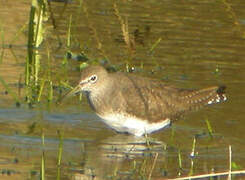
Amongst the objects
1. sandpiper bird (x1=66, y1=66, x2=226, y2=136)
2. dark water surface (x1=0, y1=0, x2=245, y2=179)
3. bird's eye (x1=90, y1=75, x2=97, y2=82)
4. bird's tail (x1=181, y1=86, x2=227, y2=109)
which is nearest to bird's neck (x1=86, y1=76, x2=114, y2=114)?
sandpiper bird (x1=66, y1=66, x2=226, y2=136)

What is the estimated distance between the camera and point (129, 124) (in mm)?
10289

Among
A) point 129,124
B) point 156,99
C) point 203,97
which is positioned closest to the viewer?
point 129,124

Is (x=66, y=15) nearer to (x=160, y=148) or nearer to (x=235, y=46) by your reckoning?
(x=235, y=46)

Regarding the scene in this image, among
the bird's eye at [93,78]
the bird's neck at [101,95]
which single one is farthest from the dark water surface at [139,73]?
the bird's eye at [93,78]

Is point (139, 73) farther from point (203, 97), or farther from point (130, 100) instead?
point (130, 100)

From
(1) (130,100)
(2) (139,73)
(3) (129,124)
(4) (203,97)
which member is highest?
(2) (139,73)

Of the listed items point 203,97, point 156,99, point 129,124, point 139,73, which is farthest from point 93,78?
point 139,73

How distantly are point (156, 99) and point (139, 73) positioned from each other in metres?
2.37

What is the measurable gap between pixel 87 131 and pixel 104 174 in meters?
1.63

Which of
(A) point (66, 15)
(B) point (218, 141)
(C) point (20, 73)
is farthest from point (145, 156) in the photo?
(A) point (66, 15)

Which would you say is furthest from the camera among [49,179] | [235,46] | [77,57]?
[235,46]

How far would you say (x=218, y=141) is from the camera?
1021 cm

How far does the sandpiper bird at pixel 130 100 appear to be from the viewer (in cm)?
1031

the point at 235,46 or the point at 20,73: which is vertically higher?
the point at 235,46
